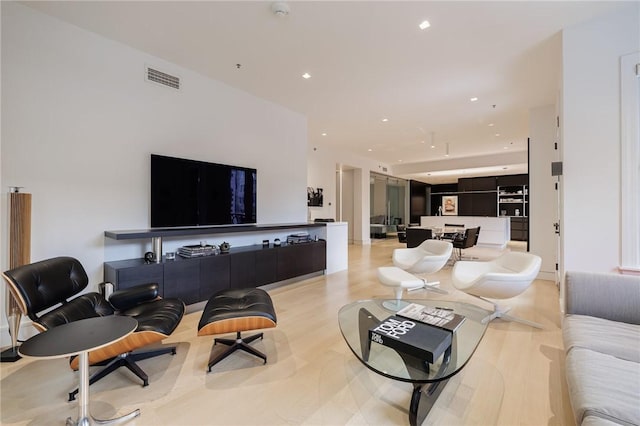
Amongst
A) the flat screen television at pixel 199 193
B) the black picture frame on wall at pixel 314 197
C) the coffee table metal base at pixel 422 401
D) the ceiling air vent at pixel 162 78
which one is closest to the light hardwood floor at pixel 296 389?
the coffee table metal base at pixel 422 401

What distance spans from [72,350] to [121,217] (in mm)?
2215

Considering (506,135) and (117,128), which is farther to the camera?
(506,135)

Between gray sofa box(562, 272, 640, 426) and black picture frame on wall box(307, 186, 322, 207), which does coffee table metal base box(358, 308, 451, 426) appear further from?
black picture frame on wall box(307, 186, 322, 207)

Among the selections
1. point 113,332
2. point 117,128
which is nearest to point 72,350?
point 113,332

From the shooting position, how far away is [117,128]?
3.22m

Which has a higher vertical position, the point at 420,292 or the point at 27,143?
the point at 27,143

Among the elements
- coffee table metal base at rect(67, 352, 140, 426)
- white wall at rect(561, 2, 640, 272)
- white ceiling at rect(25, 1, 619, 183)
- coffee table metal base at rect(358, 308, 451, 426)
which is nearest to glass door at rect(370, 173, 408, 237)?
white ceiling at rect(25, 1, 619, 183)

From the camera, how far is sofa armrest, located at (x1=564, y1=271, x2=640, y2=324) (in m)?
2.07

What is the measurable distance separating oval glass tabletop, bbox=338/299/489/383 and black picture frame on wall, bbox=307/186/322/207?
5.47m

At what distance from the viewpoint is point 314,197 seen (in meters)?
8.07

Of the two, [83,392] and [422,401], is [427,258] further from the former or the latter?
[83,392]

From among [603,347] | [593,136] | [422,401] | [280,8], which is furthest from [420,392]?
[280,8]

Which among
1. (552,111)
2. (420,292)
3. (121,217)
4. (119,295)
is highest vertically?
(552,111)

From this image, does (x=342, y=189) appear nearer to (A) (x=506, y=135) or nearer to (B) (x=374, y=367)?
(A) (x=506, y=135)
